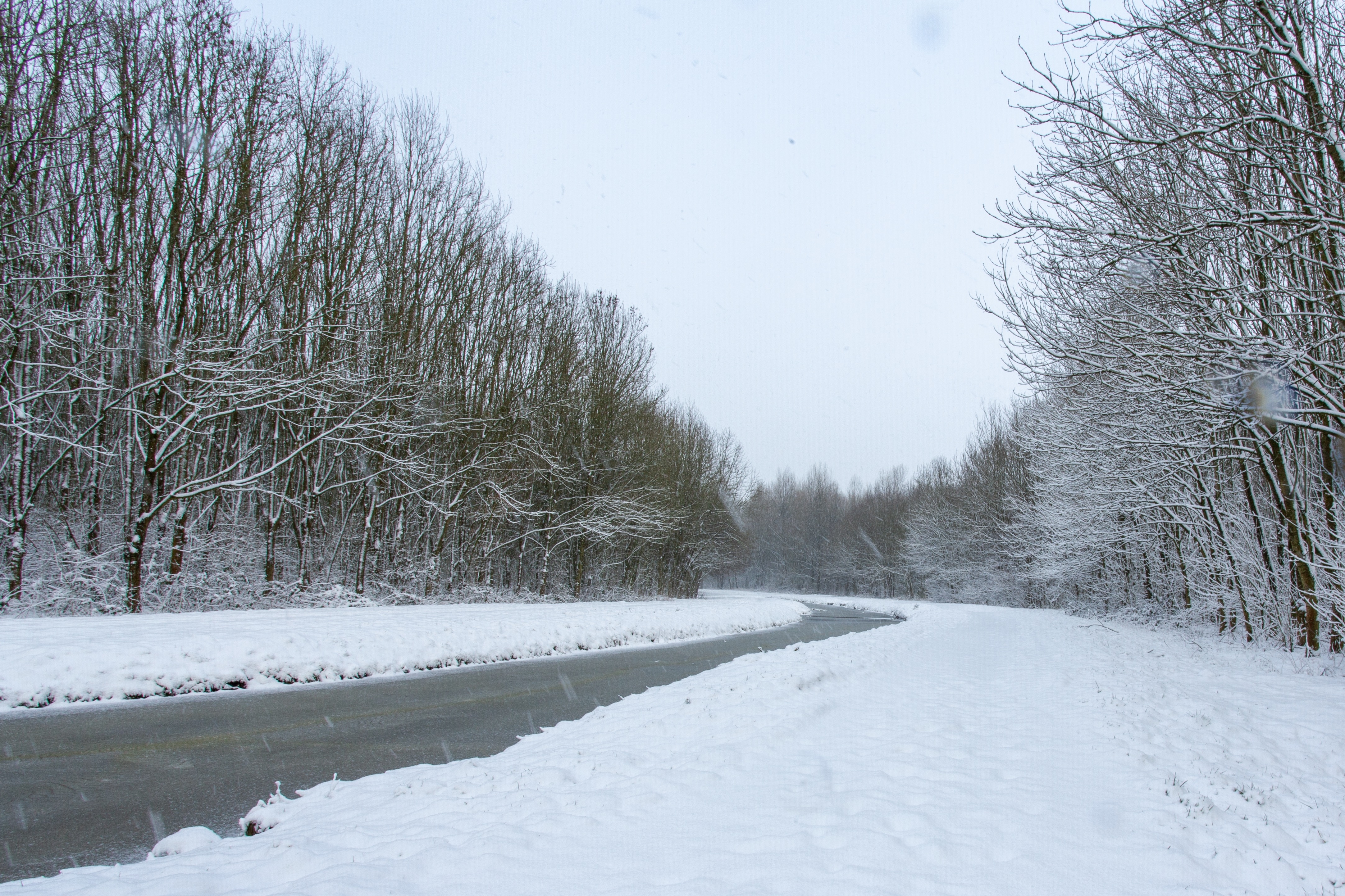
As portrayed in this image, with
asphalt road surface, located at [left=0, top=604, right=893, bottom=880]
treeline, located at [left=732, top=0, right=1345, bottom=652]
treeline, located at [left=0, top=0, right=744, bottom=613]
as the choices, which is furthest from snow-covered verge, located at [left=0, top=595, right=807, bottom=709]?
treeline, located at [left=732, top=0, right=1345, bottom=652]

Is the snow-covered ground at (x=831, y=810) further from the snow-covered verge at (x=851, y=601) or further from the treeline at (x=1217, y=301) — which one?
the snow-covered verge at (x=851, y=601)

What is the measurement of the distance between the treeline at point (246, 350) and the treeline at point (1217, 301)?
563 inches

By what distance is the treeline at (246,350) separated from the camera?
1320 cm

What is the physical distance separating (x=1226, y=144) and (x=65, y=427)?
20518 mm

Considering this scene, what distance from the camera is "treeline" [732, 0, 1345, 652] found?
7.06m

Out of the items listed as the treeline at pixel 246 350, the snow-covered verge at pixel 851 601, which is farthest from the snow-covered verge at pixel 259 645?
the snow-covered verge at pixel 851 601

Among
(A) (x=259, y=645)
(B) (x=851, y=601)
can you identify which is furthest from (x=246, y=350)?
(B) (x=851, y=601)

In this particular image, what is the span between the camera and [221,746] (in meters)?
5.86

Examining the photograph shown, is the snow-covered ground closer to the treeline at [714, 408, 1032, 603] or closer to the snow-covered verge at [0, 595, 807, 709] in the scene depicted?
the snow-covered verge at [0, 595, 807, 709]

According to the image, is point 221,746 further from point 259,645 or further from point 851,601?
point 851,601

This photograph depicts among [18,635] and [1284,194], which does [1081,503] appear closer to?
[1284,194]

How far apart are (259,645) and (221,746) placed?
4.11 metres

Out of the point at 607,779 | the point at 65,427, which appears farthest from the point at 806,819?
the point at 65,427

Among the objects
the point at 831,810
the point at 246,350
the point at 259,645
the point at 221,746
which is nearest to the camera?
the point at 831,810
